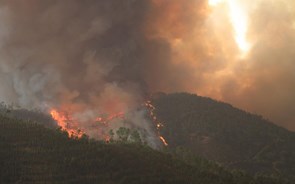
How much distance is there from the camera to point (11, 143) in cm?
14088

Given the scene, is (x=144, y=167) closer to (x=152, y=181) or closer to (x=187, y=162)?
(x=152, y=181)

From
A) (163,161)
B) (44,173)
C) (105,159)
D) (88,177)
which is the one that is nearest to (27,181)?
(44,173)

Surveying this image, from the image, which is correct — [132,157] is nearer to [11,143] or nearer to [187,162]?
[187,162]

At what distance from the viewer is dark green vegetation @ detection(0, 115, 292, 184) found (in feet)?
417

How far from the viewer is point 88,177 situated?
12812 centimetres

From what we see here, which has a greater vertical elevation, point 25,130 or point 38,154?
point 25,130

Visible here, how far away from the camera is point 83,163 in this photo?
443ft

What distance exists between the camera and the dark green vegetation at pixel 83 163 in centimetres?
12725

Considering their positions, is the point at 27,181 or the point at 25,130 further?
the point at 25,130

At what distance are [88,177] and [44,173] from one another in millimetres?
10578

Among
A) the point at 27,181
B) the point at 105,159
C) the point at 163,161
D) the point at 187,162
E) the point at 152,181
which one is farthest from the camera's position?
the point at 187,162

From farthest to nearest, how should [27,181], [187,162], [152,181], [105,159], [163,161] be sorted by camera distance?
[187,162]
[163,161]
[105,159]
[152,181]
[27,181]

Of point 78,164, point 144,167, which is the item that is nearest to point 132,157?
point 144,167

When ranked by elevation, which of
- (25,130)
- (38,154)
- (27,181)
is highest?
(25,130)
